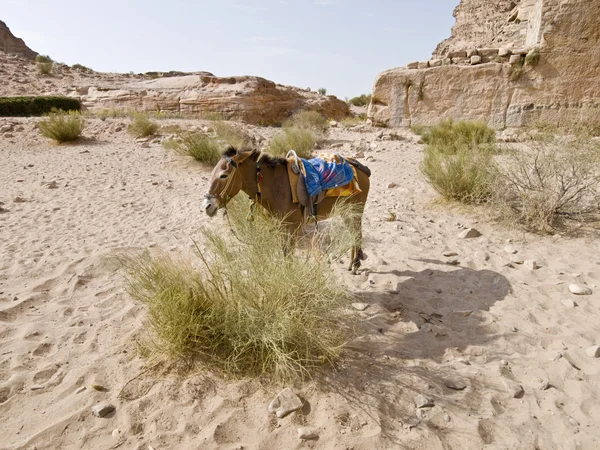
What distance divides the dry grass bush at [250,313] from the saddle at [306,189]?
100cm

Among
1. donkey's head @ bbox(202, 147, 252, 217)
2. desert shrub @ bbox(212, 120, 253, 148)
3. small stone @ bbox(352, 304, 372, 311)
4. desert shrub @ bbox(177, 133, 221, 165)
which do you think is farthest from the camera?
desert shrub @ bbox(212, 120, 253, 148)

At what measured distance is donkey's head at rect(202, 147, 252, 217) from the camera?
3.26 meters

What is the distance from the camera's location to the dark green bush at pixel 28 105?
18.5 m

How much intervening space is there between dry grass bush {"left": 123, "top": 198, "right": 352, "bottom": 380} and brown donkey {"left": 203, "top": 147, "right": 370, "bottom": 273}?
65cm

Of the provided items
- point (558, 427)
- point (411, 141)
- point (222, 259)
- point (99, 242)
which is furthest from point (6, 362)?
point (411, 141)

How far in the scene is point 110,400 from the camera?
240cm

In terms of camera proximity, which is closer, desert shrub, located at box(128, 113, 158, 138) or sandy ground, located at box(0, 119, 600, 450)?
sandy ground, located at box(0, 119, 600, 450)

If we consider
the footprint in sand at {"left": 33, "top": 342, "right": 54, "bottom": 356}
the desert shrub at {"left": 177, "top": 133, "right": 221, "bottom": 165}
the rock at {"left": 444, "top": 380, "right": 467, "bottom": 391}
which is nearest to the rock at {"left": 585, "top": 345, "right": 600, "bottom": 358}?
the rock at {"left": 444, "top": 380, "right": 467, "bottom": 391}

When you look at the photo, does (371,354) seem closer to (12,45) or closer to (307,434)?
(307,434)

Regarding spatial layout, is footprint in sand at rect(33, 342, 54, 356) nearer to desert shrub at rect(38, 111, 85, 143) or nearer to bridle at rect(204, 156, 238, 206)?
bridle at rect(204, 156, 238, 206)

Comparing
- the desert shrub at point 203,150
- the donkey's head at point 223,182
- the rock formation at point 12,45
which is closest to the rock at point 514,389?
the donkey's head at point 223,182

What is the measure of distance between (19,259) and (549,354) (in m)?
5.37

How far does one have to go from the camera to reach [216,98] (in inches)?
738

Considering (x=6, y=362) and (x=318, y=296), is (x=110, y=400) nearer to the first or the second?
(x=6, y=362)
